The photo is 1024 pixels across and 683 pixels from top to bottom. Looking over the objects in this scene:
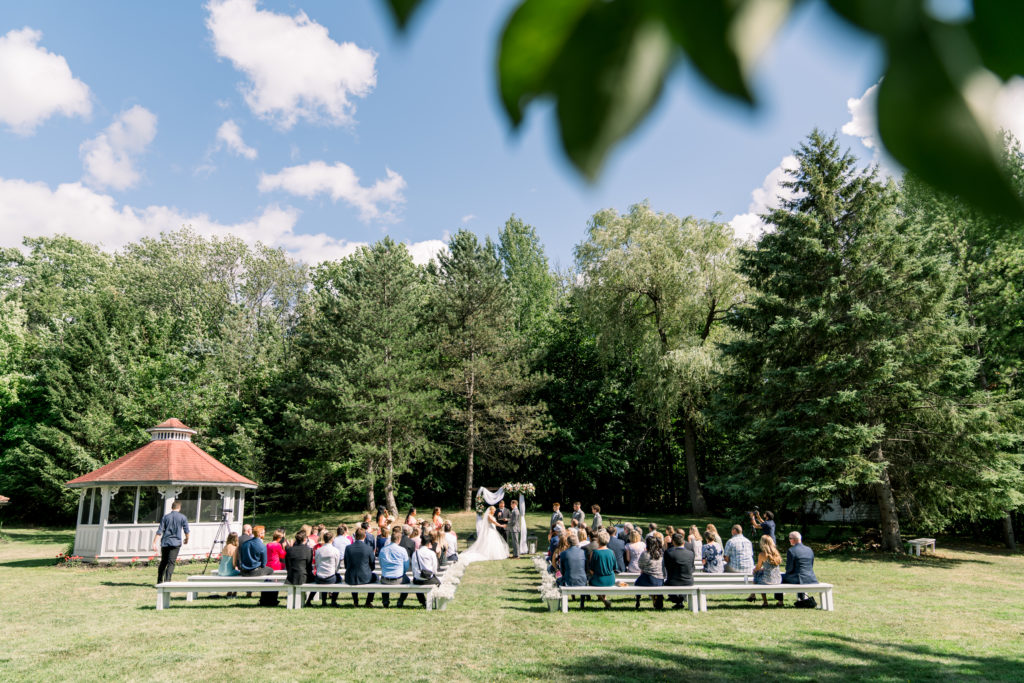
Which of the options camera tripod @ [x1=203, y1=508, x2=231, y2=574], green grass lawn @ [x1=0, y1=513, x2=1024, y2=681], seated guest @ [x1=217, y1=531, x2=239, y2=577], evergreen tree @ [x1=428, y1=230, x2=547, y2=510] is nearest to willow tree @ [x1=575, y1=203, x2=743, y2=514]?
evergreen tree @ [x1=428, y1=230, x2=547, y2=510]

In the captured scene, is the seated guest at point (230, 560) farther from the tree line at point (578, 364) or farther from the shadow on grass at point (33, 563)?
the tree line at point (578, 364)

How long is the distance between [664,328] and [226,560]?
2209 cm

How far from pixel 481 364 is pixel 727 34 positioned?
34116 mm

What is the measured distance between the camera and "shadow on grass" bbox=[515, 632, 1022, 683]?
771 centimetres

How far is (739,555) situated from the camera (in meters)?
13.8

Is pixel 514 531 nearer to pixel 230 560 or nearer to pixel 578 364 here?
pixel 230 560

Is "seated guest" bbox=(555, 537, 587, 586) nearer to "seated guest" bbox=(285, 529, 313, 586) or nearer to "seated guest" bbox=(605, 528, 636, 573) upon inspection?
"seated guest" bbox=(605, 528, 636, 573)

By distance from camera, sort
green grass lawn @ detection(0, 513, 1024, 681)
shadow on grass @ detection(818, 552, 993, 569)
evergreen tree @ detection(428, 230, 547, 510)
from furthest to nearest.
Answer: evergreen tree @ detection(428, 230, 547, 510) < shadow on grass @ detection(818, 552, 993, 569) < green grass lawn @ detection(0, 513, 1024, 681)

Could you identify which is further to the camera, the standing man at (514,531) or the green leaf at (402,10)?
the standing man at (514,531)

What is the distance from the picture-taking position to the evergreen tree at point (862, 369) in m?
20.0

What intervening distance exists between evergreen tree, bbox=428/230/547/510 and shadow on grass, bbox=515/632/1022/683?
2555cm

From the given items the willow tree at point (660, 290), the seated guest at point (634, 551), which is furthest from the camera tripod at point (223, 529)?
the willow tree at point (660, 290)

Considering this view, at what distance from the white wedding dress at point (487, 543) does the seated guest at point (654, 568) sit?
8669 mm

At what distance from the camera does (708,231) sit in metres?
29.9
